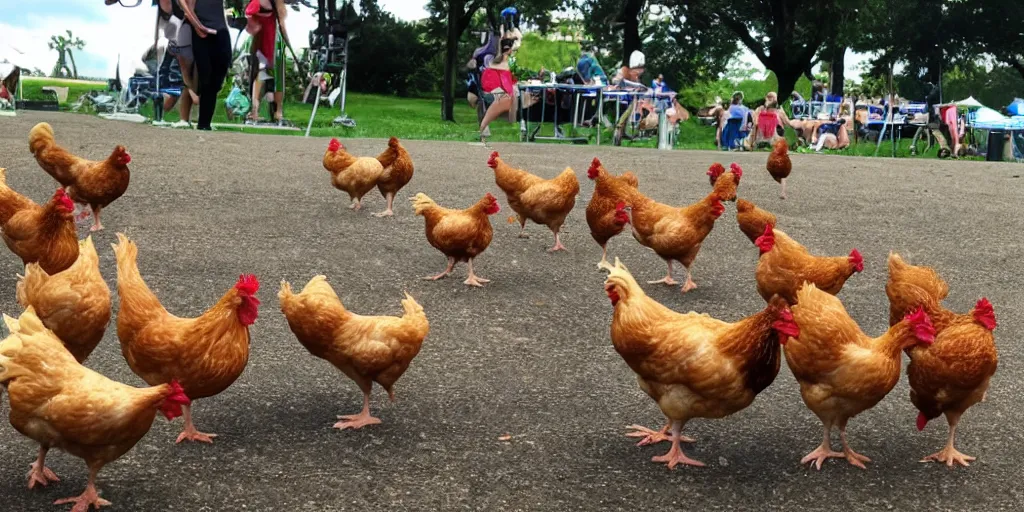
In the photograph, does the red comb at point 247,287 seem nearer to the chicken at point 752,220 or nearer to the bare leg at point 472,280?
the bare leg at point 472,280

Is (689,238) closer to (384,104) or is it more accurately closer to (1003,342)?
(1003,342)

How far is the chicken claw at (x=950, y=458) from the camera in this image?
4.31 metres

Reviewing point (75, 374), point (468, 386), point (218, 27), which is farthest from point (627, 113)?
point (75, 374)

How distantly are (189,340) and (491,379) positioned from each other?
182cm

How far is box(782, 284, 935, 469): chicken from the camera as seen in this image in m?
4.04

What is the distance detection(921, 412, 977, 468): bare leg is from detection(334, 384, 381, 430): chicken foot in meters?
2.66

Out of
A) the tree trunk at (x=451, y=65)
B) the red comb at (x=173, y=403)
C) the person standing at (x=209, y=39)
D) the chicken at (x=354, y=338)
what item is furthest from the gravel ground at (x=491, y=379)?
the tree trunk at (x=451, y=65)

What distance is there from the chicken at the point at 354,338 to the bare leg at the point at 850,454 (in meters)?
2.05

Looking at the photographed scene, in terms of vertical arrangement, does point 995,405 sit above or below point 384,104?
below

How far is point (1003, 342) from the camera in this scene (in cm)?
614

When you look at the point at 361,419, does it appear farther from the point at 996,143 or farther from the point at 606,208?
the point at 996,143

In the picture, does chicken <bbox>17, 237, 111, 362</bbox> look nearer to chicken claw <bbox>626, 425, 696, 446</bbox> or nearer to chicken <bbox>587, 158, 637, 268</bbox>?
chicken claw <bbox>626, 425, 696, 446</bbox>

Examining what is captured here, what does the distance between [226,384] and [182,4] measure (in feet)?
35.3

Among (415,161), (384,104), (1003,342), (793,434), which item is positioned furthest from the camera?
(384,104)
